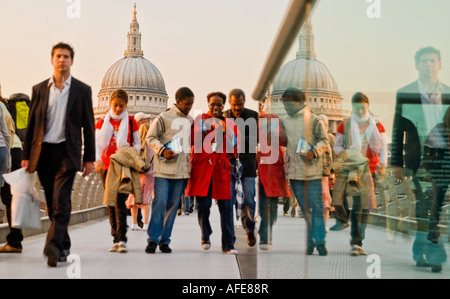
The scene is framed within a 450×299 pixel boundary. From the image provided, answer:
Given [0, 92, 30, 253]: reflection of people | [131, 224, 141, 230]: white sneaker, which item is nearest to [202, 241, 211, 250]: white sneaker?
[0, 92, 30, 253]: reflection of people

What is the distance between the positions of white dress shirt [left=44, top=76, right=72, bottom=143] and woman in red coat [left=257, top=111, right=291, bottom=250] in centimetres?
141

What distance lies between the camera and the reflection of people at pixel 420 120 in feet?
2.98

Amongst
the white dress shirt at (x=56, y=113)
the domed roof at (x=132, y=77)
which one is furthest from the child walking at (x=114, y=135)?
the domed roof at (x=132, y=77)

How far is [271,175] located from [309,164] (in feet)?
3.04

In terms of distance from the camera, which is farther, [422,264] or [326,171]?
[326,171]

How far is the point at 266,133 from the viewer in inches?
94.6

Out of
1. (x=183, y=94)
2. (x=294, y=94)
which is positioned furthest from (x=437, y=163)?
(x=183, y=94)

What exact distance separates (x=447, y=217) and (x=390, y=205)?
→ 11cm

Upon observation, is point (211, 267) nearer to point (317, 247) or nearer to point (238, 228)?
→ point (317, 247)

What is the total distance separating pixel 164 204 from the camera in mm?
5152

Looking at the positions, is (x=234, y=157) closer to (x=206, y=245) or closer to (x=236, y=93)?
(x=236, y=93)

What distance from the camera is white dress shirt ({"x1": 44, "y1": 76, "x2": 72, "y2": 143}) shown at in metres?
3.88
